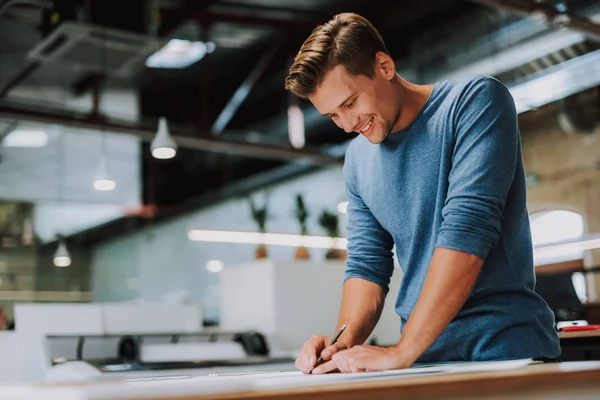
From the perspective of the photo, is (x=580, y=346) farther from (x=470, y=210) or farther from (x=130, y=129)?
(x=130, y=129)

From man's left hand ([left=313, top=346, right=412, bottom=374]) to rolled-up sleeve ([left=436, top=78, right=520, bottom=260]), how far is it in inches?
9.3

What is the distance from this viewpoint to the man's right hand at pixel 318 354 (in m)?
1.40

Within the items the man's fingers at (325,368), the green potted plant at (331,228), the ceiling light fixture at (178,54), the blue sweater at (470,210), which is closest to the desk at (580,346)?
the blue sweater at (470,210)

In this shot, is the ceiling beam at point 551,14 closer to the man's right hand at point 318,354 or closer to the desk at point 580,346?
the desk at point 580,346

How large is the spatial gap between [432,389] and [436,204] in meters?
0.68

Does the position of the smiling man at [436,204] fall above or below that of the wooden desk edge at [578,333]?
above

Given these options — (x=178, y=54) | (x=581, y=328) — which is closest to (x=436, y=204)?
(x=581, y=328)

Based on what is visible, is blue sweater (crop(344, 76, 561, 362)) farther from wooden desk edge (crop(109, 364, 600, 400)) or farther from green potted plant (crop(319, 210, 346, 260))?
green potted plant (crop(319, 210, 346, 260))

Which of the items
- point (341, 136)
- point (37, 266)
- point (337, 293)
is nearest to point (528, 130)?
point (341, 136)

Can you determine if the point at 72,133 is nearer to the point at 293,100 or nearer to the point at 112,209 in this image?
the point at 112,209

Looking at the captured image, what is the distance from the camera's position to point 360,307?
172 cm

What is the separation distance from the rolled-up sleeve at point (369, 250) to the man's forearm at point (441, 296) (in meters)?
0.37

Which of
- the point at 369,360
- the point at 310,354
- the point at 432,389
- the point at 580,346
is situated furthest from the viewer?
the point at 580,346

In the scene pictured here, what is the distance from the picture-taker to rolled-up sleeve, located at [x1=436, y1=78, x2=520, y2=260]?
1.40 meters
